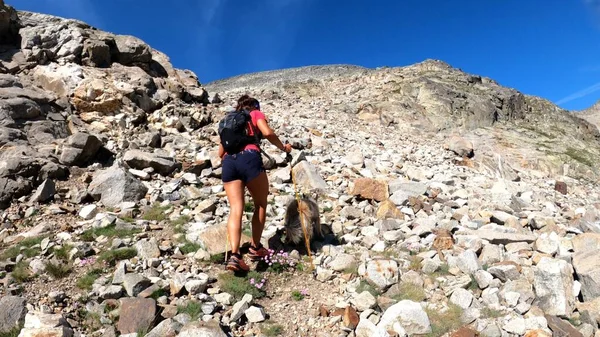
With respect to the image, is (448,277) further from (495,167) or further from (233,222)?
(495,167)

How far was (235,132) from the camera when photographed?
232 inches

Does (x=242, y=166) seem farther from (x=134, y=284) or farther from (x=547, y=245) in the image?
(x=547, y=245)

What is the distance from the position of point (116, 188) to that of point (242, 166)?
4214mm

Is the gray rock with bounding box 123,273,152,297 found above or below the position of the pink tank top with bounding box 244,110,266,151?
below

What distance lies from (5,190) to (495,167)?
1760 centimetres

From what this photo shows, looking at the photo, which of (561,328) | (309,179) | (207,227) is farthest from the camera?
(309,179)

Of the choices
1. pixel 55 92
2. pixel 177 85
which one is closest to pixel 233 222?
pixel 55 92

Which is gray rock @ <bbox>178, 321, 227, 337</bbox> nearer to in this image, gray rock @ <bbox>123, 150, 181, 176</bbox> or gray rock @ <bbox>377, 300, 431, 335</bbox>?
gray rock @ <bbox>377, 300, 431, 335</bbox>

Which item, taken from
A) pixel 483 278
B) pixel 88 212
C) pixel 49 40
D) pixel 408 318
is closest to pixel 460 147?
pixel 483 278

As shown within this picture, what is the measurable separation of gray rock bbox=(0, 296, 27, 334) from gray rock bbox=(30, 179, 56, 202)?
3.95m

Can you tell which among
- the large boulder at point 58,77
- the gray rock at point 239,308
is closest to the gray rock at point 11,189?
the large boulder at point 58,77

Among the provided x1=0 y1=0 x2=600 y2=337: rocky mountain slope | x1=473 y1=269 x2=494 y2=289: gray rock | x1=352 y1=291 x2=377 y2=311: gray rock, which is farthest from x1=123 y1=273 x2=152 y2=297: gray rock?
x1=473 y1=269 x2=494 y2=289: gray rock

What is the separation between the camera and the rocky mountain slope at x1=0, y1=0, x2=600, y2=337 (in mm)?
5055

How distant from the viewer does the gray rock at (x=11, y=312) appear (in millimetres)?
4594
